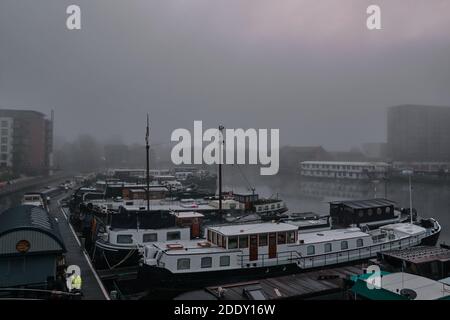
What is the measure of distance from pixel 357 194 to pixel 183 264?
26204 mm

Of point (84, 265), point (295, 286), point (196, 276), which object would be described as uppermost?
point (295, 286)

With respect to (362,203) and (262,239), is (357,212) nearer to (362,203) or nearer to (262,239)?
(362,203)

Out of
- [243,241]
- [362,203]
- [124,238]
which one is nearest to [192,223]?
[124,238]

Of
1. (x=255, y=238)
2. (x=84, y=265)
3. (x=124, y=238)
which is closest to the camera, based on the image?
(x=255, y=238)

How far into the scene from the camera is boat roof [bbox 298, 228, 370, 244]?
8273 mm

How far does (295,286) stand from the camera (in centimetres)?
579

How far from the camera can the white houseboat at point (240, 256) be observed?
22.4 ft

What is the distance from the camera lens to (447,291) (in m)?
4.57

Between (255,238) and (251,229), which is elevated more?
(251,229)

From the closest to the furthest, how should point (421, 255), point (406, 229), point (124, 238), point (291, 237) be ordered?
point (421, 255), point (291, 237), point (124, 238), point (406, 229)

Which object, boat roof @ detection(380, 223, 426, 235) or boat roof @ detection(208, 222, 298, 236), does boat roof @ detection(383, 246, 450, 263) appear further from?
boat roof @ detection(380, 223, 426, 235)
